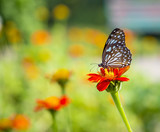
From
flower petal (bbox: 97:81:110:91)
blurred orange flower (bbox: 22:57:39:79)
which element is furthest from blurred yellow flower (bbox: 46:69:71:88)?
blurred orange flower (bbox: 22:57:39:79)

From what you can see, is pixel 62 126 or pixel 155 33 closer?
pixel 62 126

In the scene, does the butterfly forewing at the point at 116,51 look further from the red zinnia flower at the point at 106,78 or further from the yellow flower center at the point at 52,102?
the yellow flower center at the point at 52,102

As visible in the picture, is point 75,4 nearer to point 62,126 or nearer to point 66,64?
point 66,64

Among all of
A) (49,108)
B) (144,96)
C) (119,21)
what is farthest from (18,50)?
(119,21)

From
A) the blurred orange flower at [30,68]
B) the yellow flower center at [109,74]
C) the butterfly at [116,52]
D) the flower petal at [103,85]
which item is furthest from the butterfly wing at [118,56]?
the blurred orange flower at [30,68]

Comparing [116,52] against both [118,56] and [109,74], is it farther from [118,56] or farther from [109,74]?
[109,74]

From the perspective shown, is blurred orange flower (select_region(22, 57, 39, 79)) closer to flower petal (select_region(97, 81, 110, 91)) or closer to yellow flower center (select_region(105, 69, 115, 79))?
yellow flower center (select_region(105, 69, 115, 79))
